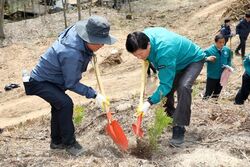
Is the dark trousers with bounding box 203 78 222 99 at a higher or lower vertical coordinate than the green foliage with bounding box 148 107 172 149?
lower

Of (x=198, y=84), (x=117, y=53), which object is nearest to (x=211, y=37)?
(x=117, y=53)

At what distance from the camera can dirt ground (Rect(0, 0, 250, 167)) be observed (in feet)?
14.0

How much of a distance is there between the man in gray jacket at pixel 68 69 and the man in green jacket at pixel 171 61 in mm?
298

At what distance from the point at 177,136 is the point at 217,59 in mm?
2466

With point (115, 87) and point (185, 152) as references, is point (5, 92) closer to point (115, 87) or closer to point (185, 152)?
point (115, 87)

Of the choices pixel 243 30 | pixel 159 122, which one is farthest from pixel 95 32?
pixel 243 30

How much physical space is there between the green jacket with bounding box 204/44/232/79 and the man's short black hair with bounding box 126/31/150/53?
9.25 ft

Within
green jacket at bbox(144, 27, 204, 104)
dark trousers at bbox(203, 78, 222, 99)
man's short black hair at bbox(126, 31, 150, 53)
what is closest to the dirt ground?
dark trousers at bbox(203, 78, 222, 99)

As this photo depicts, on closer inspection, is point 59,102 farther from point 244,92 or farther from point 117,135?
point 244,92

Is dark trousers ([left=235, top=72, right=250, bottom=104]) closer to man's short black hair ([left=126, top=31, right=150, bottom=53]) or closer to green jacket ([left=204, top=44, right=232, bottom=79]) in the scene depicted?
green jacket ([left=204, top=44, right=232, bottom=79])

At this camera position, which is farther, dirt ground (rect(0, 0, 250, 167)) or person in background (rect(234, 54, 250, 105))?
person in background (rect(234, 54, 250, 105))

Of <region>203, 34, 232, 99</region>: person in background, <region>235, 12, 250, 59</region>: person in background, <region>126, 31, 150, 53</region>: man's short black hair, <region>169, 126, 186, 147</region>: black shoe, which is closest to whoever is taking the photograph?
<region>126, 31, 150, 53</region>: man's short black hair

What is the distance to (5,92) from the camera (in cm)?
1191

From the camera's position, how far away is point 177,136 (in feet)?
15.4
